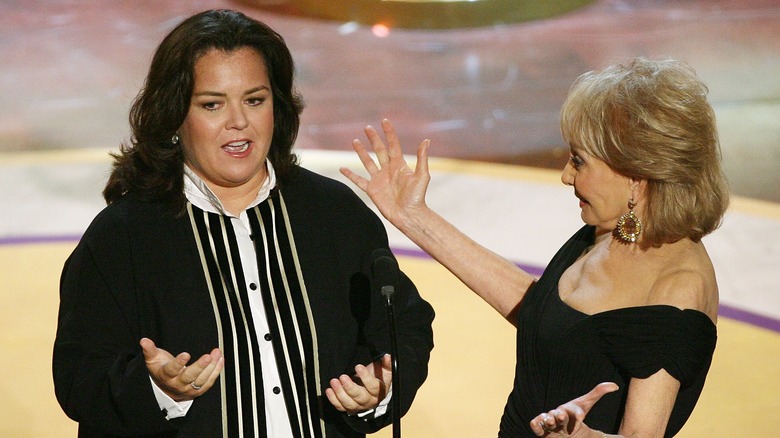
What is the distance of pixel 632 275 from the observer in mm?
2334

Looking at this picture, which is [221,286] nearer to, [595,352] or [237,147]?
[237,147]

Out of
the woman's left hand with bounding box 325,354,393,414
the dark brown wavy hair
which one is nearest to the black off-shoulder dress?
the woman's left hand with bounding box 325,354,393,414

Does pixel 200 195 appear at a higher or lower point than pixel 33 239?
higher

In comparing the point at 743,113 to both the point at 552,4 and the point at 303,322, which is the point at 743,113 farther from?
the point at 303,322

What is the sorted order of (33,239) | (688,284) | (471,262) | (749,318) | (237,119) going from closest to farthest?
(688,284), (237,119), (471,262), (749,318), (33,239)

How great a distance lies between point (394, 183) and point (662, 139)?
2.57ft

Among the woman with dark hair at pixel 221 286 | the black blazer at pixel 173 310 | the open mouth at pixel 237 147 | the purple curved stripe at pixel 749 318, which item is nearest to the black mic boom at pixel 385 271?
the woman with dark hair at pixel 221 286

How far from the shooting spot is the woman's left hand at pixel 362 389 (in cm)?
223

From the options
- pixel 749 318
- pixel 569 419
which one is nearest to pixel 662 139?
pixel 569 419

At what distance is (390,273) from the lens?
212 centimetres

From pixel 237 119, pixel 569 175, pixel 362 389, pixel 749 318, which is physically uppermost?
pixel 237 119

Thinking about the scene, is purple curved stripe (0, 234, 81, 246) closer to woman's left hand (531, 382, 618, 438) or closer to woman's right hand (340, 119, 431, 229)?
woman's right hand (340, 119, 431, 229)

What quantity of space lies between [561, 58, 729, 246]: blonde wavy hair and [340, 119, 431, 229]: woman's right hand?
52 cm

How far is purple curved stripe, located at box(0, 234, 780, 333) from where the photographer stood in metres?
4.86
